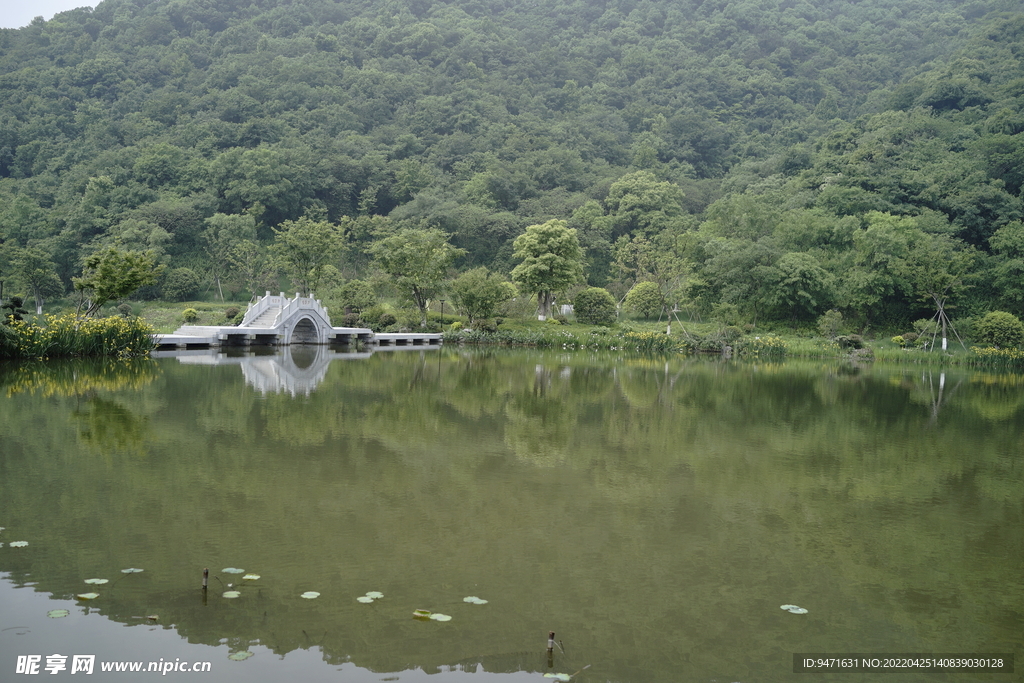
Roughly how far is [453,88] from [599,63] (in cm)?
2198

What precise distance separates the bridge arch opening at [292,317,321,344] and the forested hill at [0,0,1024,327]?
14.8 meters

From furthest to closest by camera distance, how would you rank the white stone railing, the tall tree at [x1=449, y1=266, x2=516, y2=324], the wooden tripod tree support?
the tall tree at [x1=449, y1=266, x2=516, y2=324]
the wooden tripod tree support
the white stone railing

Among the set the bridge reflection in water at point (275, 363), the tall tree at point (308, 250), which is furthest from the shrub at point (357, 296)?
the bridge reflection in water at point (275, 363)

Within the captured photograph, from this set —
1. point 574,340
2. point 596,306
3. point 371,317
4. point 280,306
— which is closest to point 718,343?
point 574,340

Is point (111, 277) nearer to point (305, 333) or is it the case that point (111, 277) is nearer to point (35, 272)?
point (305, 333)

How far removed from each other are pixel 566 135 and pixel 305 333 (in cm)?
4780

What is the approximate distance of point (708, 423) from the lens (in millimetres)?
10992

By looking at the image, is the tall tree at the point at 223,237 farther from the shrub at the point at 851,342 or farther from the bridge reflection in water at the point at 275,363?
the shrub at the point at 851,342

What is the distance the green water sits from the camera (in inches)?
141

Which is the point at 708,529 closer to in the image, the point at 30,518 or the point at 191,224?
the point at 30,518

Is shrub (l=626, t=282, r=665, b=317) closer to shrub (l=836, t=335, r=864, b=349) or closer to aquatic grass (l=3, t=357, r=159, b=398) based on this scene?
shrub (l=836, t=335, r=864, b=349)

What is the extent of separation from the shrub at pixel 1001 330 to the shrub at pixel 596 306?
16555 mm

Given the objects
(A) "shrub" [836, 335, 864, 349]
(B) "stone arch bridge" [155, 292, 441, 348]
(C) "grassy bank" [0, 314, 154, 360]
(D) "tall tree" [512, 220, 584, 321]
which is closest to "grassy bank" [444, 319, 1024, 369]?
(A) "shrub" [836, 335, 864, 349]

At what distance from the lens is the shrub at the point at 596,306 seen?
39375 millimetres
